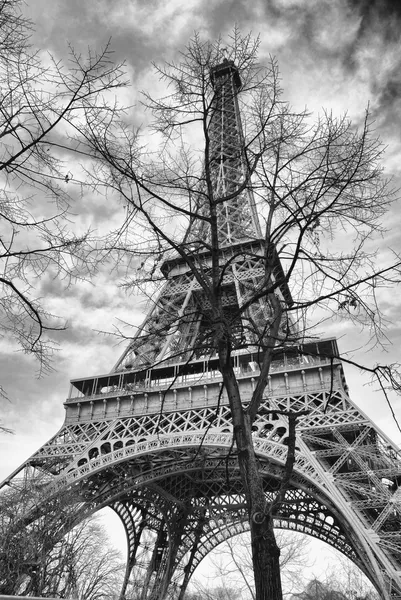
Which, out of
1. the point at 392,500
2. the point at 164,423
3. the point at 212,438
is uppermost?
the point at 164,423

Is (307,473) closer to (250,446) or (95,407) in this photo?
(95,407)

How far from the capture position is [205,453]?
2064 centimetres

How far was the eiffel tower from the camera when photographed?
17.5 metres

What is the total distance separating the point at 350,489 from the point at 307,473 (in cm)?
170

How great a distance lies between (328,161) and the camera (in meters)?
6.33

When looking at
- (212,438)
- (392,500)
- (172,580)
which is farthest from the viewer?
(172,580)

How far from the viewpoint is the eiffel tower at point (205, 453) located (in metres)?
17.5

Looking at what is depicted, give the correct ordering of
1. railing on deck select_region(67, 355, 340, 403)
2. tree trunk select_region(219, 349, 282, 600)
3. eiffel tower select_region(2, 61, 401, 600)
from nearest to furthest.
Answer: tree trunk select_region(219, 349, 282, 600)
eiffel tower select_region(2, 61, 401, 600)
railing on deck select_region(67, 355, 340, 403)

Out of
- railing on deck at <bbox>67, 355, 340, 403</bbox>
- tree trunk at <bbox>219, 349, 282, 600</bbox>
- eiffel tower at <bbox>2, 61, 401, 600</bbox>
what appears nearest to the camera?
tree trunk at <bbox>219, 349, 282, 600</bbox>

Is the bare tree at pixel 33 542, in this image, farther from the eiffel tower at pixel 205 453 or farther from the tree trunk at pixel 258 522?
the tree trunk at pixel 258 522

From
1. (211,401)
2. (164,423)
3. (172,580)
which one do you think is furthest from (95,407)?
(172,580)

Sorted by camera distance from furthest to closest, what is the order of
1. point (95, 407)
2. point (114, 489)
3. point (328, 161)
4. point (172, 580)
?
point (172, 580) → point (95, 407) → point (114, 489) → point (328, 161)

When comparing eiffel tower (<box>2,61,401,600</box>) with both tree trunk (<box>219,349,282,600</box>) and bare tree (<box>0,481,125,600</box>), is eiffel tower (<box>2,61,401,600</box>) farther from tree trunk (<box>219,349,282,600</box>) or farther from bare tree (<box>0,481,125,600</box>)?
tree trunk (<box>219,349,282,600</box>)

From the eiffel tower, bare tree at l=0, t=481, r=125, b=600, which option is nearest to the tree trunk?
the eiffel tower
